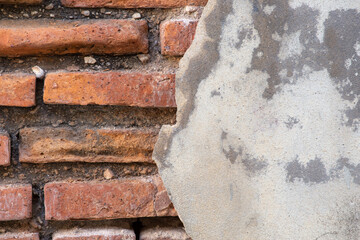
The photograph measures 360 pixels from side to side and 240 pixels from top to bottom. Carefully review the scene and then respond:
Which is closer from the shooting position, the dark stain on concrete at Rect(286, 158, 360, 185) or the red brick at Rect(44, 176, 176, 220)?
the dark stain on concrete at Rect(286, 158, 360, 185)

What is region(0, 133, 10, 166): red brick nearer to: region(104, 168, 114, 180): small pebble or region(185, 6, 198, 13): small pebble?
region(104, 168, 114, 180): small pebble

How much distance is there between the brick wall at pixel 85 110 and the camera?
2.86 feet

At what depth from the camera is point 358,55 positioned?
0.71 meters

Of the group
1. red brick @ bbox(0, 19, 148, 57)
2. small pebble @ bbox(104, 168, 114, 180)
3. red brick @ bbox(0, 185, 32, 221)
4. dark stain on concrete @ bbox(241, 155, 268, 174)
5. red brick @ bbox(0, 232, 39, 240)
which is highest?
red brick @ bbox(0, 19, 148, 57)

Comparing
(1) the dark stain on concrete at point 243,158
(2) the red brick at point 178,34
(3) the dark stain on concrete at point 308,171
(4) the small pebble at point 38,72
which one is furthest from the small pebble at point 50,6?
(3) the dark stain on concrete at point 308,171

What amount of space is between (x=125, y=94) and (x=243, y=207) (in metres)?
0.33

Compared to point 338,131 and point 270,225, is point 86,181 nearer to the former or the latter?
point 270,225

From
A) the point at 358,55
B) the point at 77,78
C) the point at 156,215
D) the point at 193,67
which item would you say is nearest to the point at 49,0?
the point at 77,78

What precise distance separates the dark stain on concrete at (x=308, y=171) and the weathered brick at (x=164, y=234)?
30cm

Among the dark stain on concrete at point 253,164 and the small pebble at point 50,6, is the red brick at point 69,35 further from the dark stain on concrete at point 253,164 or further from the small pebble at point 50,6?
the dark stain on concrete at point 253,164

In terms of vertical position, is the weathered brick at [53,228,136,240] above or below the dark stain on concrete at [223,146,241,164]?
below

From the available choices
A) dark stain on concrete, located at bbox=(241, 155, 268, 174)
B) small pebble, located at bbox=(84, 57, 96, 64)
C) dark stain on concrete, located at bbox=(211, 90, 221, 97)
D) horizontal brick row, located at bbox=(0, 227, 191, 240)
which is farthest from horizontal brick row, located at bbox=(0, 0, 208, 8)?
horizontal brick row, located at bbox=(0, 227, 191, 240)

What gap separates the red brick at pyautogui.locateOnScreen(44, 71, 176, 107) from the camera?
0.87 metres

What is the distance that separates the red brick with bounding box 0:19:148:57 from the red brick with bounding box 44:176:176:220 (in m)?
0.28
